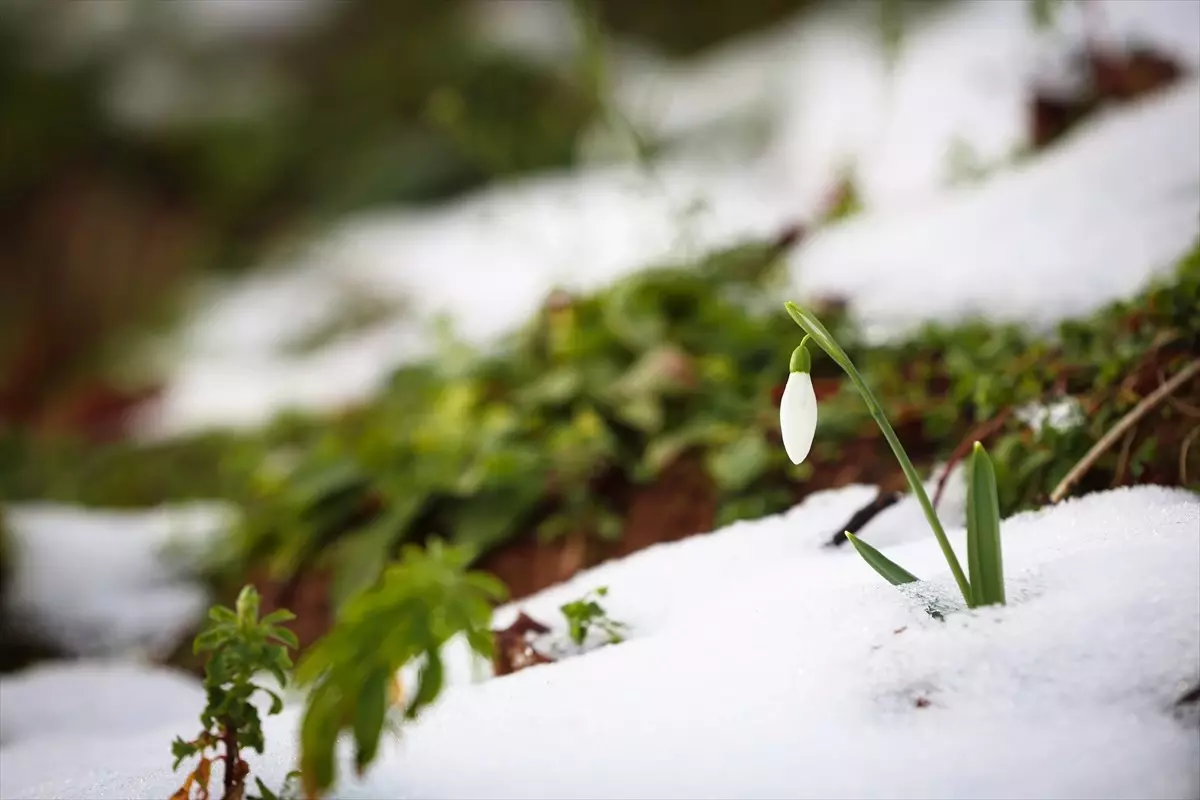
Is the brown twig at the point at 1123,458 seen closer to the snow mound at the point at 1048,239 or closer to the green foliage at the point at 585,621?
the snow mound at the point at 1048,239

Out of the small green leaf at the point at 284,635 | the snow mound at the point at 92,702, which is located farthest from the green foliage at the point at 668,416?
the small green leaf at the point at 284,635

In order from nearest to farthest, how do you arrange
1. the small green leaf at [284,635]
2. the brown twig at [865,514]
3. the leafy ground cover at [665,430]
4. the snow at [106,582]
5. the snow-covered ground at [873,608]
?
1. the snow-covered ground at [873,608]
2. the small green leaf at [284,635]
3. the brown twig at [865,514]
4. the leafy ground cover at [665,430]
5. the snow at [106,582]

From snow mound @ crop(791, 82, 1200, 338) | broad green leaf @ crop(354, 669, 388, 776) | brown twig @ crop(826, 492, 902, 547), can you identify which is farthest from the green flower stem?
snow mound @ crop(791, 82, 1200, 338)

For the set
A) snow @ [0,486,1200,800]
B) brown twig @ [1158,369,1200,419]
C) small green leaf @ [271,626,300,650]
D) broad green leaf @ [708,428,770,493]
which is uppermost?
broad green leaf @ [708,428,770,493]

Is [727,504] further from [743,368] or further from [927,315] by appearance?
[927,315]

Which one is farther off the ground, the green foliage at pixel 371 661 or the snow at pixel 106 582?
the snow at pixel 106 582

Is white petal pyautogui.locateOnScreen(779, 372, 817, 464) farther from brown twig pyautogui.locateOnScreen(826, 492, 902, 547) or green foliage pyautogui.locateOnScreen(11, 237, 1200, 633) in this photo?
green foliage pyautogui.locateOnScreen(11, 237, 1200, 633)
